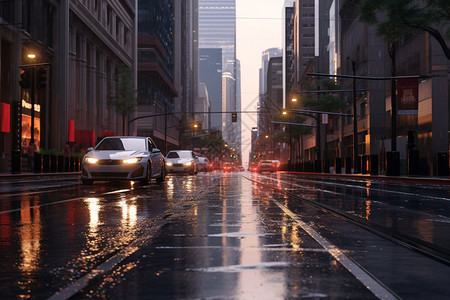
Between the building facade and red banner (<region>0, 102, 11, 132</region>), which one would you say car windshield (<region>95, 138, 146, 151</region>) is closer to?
the building facade

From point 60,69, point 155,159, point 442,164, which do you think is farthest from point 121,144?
point 60,69

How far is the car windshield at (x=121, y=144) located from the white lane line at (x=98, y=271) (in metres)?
12.6

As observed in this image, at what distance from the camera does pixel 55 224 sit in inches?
297

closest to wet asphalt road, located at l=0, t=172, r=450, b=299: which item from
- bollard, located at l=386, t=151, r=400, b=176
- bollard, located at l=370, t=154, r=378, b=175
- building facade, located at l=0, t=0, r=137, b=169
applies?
building facade, located at l=0, t=0, r=137, b=169

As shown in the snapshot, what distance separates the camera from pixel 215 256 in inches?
202

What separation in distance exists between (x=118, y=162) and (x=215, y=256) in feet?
40.3

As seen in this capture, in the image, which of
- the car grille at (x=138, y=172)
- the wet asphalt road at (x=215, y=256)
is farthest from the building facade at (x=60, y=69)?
the wet asphalt road at (x=215, y=256)

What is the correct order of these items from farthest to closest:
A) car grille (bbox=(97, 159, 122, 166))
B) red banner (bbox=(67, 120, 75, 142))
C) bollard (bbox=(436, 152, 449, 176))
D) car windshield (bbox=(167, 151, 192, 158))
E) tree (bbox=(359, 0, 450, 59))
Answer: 1. red banner (bbox=(67, 120, 75, 142))
2. car windshield (bbox=(167, 151, 192, 158))
3. bollard (bbox=(436, 152, 449, 176))
4. tree (bbox=(359, 0, 450, 59))
5. car grille (bbox=(97, 159, 122, 166))

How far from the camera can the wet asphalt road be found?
3.81 m

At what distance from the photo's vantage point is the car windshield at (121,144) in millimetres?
18578

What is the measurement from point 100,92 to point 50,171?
97.6ft

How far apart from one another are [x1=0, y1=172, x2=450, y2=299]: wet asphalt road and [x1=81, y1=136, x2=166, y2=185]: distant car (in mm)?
7642

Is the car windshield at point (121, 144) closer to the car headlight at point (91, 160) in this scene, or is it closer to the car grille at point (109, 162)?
the car headlight at point (91, 160)

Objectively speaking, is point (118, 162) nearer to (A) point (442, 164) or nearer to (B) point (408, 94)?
(A) point (442, 164)
